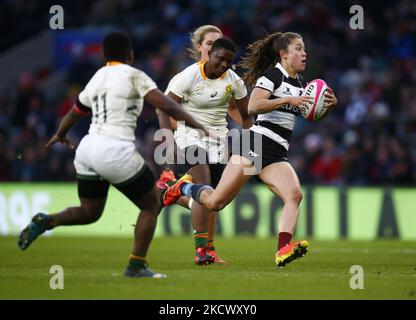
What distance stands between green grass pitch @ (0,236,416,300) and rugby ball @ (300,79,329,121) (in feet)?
5.30

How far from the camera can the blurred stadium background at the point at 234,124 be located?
1755 centimetres

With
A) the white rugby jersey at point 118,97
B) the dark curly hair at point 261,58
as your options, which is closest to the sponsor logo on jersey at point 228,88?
the dark curly hair at point 261,58

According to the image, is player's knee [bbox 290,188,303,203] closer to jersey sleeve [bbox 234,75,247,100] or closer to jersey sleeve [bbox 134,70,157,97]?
jersey sleeve [bbox 234,75,247,100]

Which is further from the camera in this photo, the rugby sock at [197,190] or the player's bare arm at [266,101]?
the rugby sock at [197,190]

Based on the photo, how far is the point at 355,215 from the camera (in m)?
17.4

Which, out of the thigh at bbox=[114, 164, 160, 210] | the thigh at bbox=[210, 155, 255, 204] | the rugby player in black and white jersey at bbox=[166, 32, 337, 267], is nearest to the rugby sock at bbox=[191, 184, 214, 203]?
the rugby player in black and white jersey at bbox=[166, 32, 337, 267]

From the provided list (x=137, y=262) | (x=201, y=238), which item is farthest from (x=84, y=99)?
(x=201, y=238)

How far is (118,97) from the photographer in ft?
26.5

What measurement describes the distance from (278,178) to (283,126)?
587mm

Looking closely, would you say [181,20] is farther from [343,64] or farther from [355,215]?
[355,215]

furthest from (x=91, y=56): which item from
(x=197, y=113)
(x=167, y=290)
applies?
(x=167, y=290)

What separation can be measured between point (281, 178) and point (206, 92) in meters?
1.56

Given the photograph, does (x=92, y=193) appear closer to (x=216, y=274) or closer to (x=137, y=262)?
(x=137, y=262)

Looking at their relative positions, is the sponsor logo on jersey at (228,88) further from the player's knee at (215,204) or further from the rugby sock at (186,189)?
the player's knee at (215,204)
